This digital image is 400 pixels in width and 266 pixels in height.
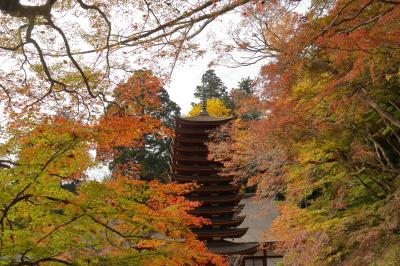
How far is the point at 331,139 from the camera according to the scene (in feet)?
31.8

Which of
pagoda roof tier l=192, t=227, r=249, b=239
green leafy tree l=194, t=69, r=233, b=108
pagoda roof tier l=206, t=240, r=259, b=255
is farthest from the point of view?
green leafy tree l=194, t=69, r=233, b=108

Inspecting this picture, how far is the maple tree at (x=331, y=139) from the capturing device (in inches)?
241

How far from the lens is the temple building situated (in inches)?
569

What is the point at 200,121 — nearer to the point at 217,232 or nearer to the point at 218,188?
the point at 218,188

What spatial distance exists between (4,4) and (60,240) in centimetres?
257

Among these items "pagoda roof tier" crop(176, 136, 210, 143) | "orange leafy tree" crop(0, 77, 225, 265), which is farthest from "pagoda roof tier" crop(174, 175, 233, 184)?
"orange leafy tree" crop(0, 77, 225, 265)

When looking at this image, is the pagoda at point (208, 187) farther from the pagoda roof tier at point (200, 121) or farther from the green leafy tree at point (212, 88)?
the green leafy tree at point (212, 88)

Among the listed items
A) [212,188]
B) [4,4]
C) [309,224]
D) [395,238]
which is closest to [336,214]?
[309,224]

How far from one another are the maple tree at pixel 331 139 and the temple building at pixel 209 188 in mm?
3056

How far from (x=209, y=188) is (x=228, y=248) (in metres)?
2.26

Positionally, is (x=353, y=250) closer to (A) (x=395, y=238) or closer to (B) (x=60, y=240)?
(A) (x=395, y=238)

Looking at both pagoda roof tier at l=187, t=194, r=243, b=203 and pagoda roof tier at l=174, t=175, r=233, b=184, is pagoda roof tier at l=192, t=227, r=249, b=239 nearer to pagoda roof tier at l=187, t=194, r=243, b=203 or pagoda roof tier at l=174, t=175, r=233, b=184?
pagoda roof tier at l=187, t=194, r=243, b=203

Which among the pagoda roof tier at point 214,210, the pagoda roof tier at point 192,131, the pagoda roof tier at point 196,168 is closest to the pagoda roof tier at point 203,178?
the pagoda roof tier at point 196,168

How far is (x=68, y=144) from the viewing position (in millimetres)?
4133
